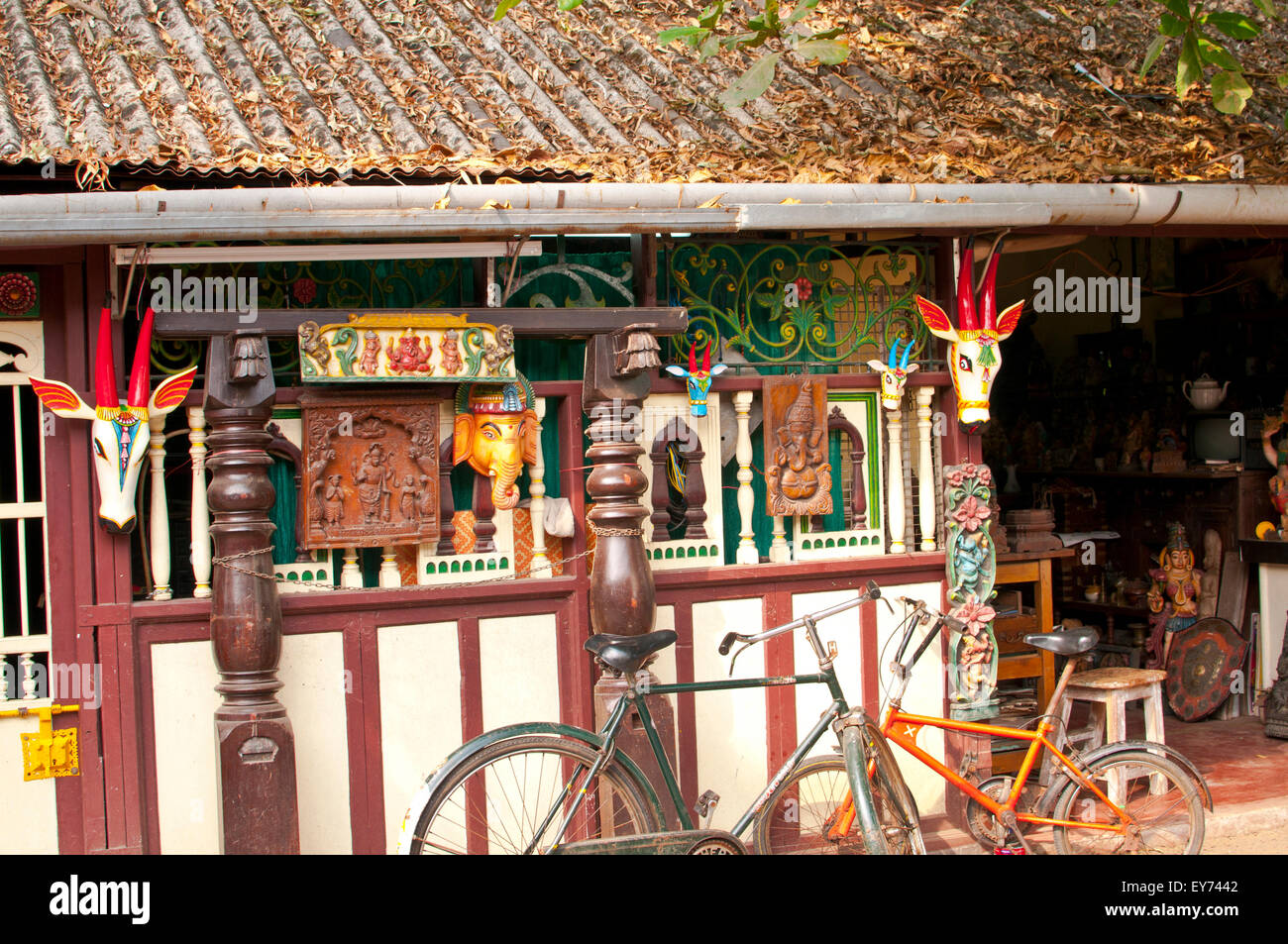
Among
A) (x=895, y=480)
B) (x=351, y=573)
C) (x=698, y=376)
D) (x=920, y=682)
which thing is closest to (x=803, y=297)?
(x=698, y=376)

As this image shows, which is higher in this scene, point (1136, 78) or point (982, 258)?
point (1136, 78)

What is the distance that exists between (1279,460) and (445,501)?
5.44 meters

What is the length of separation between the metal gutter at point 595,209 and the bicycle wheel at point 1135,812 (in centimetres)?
231

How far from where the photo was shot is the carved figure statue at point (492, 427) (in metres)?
5.22

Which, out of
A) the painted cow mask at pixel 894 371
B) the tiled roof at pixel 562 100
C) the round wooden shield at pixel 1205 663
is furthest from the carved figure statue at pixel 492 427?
the round wooden shield at pixel 1205 663

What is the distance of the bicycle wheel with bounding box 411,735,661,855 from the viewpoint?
4.41 metres

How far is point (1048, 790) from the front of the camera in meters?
5.12

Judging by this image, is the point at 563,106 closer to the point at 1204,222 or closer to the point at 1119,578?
the point at 1204,222

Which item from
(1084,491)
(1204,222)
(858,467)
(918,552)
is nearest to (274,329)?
(858,467)

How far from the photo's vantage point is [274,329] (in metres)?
4.77

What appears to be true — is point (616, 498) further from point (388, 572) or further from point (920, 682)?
point (920, 682)

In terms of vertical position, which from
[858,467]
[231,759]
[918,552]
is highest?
[858,467]

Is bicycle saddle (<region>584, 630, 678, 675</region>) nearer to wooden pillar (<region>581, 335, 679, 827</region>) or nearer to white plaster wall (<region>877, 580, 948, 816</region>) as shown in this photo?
wooden pillar (<region>581, 335, 679, 827</region>)

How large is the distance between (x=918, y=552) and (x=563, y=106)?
2669mm
